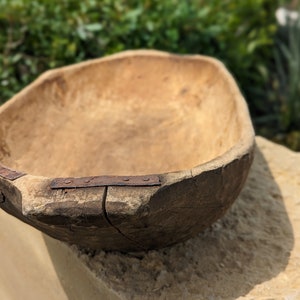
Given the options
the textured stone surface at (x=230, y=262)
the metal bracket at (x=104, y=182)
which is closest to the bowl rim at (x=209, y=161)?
the metal bracket at (x=104, y=182)

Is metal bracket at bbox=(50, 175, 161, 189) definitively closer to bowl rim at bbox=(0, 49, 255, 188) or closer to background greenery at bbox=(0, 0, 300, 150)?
bowl rim at bbox=(0, 49, 255, 188)

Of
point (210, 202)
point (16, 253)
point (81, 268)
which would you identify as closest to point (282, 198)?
point (210, 202)

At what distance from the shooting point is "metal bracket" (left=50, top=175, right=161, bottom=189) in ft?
4.90

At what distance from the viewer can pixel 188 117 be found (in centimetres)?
229

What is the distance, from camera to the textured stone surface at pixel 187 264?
171 cm

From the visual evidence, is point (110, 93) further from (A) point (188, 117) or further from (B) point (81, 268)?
(B) point (81, 268)

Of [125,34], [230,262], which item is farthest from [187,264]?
[125,34]

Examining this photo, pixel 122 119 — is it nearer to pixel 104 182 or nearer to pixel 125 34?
pixel 125 34

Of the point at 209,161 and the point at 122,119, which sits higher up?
the point at 209,161

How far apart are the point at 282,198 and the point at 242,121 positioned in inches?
13.8

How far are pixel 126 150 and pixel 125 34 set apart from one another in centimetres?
78

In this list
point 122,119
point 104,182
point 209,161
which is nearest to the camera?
point 104,182

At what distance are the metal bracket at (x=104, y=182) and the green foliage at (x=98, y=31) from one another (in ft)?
4.01

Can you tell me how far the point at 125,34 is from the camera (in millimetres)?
2783
